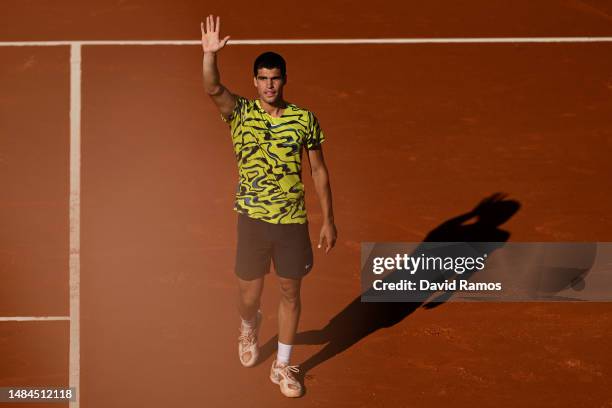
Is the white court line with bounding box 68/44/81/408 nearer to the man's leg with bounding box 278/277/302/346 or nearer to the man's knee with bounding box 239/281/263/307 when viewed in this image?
the man's knee with bounding box 239/281/263/307

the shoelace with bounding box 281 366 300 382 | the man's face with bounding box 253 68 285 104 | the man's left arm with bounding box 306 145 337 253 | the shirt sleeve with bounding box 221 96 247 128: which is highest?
the man's face with bounding box 253 68 285 104

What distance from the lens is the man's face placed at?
8508 mm

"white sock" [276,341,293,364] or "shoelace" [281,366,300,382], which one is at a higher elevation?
"white sock" [276,341,293,364]

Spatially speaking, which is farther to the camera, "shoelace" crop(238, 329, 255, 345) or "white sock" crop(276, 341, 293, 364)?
"shoelace" crop(238, 329, 255, 345)

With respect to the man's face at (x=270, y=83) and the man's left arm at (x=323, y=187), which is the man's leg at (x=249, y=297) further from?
the man's face at (x=270, y=83)

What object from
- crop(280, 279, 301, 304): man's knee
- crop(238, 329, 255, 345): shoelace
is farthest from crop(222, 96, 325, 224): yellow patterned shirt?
crop(238, 329, 255, 345): shoelace

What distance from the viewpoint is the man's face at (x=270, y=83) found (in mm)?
8508

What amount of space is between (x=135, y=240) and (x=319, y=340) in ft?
7.19

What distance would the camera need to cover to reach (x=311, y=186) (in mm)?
11766

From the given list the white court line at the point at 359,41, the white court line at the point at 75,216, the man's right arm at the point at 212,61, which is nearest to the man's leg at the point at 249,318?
the white court line at the point at 75,216

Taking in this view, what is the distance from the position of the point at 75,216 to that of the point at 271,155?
11.1ft

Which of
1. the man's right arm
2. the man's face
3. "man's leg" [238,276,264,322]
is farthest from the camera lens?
"man's leg" [238,276,264,322]

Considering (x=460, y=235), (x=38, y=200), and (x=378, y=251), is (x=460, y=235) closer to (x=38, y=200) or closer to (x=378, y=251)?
(x=378, y=251)

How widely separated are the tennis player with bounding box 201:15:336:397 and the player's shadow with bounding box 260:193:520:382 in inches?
38.5
